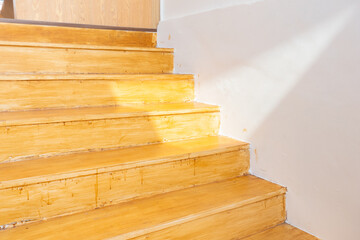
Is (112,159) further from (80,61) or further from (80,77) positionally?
(80,61)

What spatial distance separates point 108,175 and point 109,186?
43 mm

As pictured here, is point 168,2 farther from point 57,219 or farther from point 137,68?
point 57,219

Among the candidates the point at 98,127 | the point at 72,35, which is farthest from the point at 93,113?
the point at 72,35

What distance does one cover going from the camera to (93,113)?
135 cm

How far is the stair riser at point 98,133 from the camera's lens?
1.21m

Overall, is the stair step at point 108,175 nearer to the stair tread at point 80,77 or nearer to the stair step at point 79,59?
the stair tread at point 80,77

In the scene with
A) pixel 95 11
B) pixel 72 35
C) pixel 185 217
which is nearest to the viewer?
pixel 185 217

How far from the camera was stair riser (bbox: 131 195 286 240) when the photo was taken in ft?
3.66

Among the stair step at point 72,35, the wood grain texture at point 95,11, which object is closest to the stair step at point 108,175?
the stair step at point 72,35

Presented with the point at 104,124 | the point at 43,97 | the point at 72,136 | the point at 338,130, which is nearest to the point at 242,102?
the point at 338,130

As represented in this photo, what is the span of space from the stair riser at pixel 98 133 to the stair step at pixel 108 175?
0.04 meters

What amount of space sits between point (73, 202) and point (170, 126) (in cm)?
59

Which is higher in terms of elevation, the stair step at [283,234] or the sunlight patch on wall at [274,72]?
the sunlight patch on wall at [274,72]

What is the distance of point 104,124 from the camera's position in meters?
1.37
